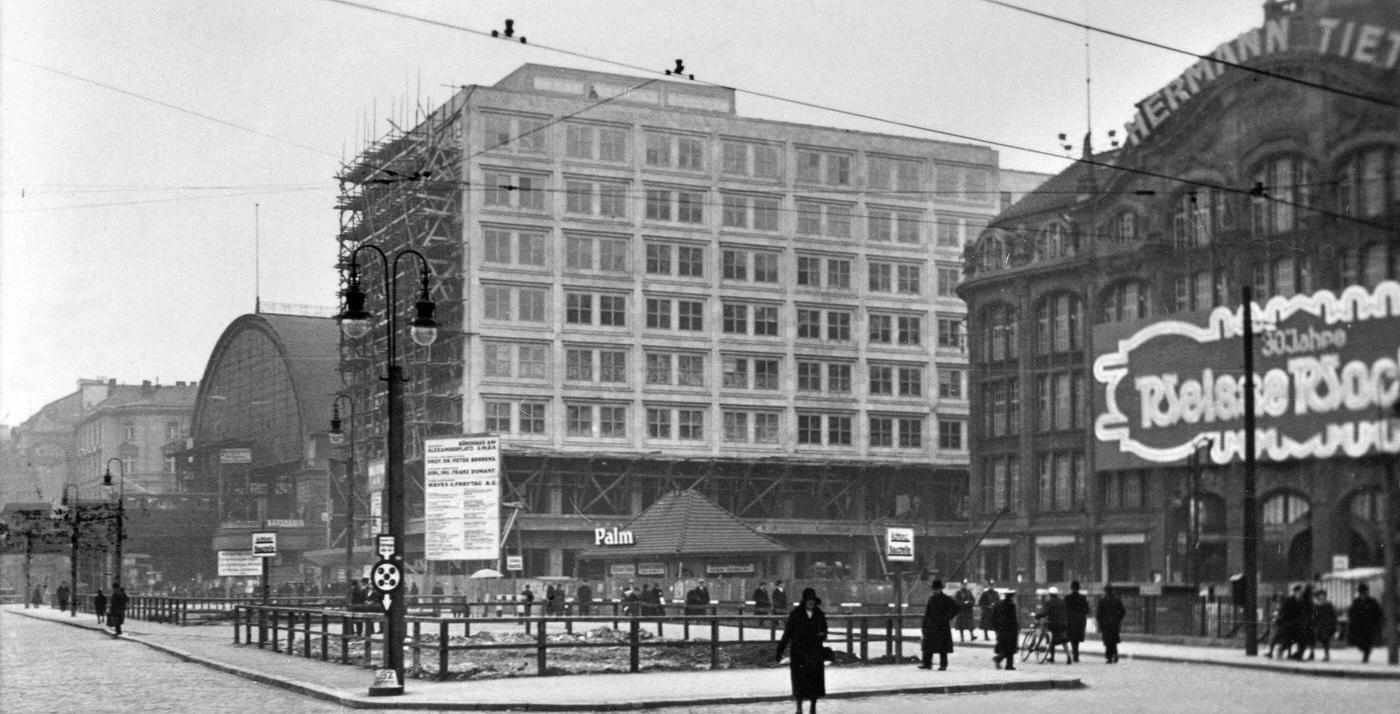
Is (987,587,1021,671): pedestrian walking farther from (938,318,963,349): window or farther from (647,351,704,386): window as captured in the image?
(938,318,963,349): window

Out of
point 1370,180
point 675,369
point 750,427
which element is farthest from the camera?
point 750,427

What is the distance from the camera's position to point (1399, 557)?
729 cm

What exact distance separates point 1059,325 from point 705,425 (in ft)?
286

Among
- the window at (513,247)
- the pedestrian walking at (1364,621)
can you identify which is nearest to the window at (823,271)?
the window at (513,247)

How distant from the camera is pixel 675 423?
318 ft

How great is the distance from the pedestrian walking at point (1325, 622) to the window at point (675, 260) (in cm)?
8751

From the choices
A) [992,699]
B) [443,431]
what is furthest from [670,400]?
[992,699]

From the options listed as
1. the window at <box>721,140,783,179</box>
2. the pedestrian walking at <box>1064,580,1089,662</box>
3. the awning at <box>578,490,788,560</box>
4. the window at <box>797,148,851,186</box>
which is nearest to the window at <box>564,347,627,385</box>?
the window at <box>721,140,783,179</box>

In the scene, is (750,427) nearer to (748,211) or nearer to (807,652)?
(748,211)

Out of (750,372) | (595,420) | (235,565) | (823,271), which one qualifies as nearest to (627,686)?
(235,565)

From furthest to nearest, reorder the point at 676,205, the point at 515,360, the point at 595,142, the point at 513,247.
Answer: the point at 676,205 < the point at 515,360 < the point at 513,247 < the point at 595,142

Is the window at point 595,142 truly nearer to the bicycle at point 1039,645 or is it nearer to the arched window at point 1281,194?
the bicycle at point 1039,645

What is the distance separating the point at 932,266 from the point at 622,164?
21.1 metres

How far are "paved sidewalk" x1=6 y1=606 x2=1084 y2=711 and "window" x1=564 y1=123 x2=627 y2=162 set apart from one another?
61.0 m
